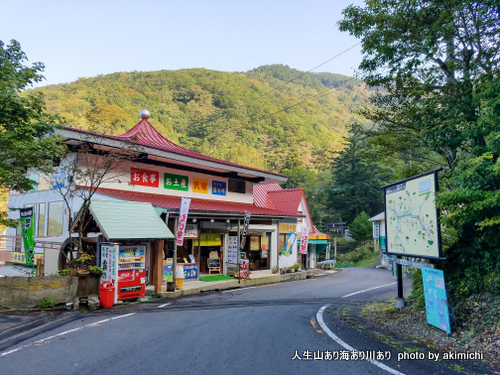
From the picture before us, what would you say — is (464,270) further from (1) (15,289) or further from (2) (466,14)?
(1) (15,289)

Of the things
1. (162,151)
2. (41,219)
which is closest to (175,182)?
(162,151)

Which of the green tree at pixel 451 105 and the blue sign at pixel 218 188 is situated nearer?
the green tree at pixel 451 105

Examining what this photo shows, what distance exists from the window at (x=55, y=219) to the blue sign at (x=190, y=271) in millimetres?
6034

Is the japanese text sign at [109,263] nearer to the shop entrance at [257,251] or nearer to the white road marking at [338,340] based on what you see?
the white road marking at [338,340]

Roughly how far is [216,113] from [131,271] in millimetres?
74753

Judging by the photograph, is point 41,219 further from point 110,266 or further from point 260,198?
point 260,198

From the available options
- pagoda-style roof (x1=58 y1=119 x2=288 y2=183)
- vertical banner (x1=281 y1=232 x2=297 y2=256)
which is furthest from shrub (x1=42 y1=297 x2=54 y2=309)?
vertical banner (x1=281 y1=232 x2=297 y2=256)

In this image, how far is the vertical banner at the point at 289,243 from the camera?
82.5ft

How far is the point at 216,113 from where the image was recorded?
273 feet

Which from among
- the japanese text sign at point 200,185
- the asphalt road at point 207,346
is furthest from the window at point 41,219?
the asphalt road at point 207,346

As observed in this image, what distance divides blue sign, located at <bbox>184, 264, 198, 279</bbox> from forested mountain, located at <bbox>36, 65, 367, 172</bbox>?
43.9 metres

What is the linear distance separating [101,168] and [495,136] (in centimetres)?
1361

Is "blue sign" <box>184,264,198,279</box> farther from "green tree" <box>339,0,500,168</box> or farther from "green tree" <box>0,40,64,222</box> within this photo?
"green tree" <box>339,0,500,168</box>

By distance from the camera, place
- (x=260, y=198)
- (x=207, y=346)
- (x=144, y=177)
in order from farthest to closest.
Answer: (x=260, y=198) → (x=144, y=177) → (x=207, y=346)
